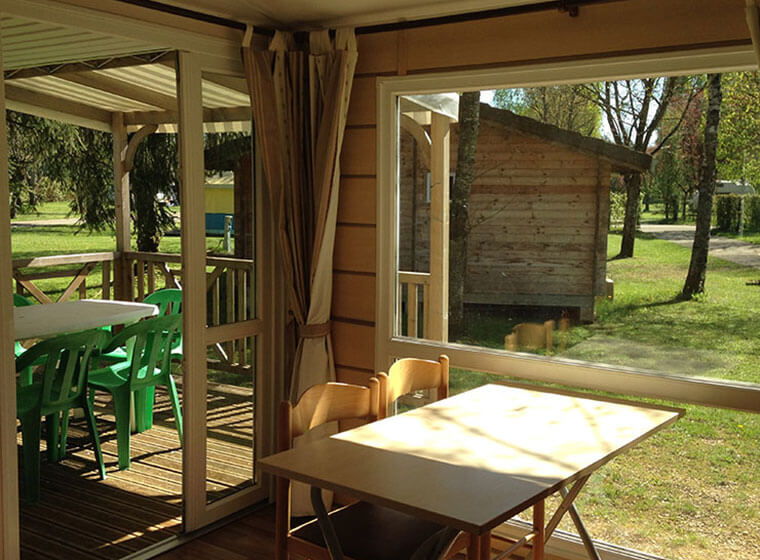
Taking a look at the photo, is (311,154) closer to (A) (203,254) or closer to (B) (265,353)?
(A) (203,254)

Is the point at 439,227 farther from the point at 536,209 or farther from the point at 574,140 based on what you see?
the point at 574,140

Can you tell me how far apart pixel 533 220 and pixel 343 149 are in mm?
1100

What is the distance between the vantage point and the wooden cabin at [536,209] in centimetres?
364

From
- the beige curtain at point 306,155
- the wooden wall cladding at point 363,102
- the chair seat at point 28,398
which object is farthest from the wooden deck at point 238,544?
the wooden wall cladding at point 363,102

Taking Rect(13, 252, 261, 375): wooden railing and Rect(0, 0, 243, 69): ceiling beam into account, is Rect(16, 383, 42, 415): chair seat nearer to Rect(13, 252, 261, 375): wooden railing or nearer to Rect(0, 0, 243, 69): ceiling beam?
Rect(13, 252, 261, 375): wooden railing

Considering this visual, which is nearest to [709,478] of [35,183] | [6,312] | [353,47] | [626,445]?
[626,445]

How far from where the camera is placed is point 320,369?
165 inches

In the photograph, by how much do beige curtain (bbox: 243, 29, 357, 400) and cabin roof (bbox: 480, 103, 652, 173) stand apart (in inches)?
30.2

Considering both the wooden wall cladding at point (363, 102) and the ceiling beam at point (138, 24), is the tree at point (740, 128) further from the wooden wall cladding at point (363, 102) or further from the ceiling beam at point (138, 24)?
the ceiling beam at point (138, 24)

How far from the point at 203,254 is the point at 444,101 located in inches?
55.6

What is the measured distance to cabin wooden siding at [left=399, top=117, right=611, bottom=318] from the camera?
144 inches

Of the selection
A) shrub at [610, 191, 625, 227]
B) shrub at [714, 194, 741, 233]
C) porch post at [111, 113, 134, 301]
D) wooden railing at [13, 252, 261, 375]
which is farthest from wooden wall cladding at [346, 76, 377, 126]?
porch post at [111, 113, 134, 301]

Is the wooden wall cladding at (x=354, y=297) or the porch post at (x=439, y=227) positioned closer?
the porch post at (x=439, y=227)

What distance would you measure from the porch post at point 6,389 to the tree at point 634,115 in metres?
2.45
